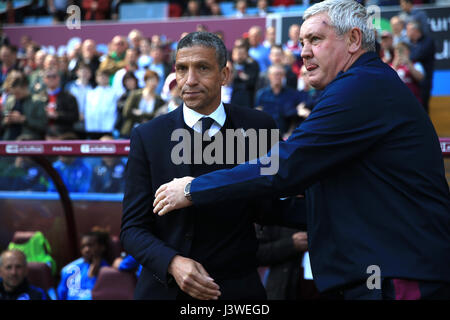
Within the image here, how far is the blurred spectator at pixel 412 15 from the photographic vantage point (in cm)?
996

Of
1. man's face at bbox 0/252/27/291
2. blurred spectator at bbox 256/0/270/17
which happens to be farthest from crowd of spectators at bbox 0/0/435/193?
blurred spectator at bbox 256/0/270/17

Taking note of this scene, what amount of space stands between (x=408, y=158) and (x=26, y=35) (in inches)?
572

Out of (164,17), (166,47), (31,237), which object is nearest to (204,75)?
(31,237)

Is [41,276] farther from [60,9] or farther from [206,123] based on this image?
[60,9]

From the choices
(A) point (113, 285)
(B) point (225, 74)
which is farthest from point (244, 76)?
(B) point (225, 74)

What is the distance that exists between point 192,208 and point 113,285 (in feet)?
9.55

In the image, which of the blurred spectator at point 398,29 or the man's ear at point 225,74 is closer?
the man's ear at point 225,74

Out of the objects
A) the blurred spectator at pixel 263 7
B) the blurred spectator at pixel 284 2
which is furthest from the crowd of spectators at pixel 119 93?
the blurred spectator at pixel 284 2

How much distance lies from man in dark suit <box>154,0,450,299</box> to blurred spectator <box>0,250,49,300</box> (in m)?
3.03

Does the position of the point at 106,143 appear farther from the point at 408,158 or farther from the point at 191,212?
the point at 408,158

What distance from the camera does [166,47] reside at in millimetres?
10648

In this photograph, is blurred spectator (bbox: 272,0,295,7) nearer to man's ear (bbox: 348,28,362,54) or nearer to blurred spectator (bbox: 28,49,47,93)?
blurred spectator (bbox: 28,49,47,93)

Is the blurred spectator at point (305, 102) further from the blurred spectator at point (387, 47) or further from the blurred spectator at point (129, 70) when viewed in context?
the blurred spectator at point (129, 70)

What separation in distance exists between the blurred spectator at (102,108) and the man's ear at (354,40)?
6.76 m
